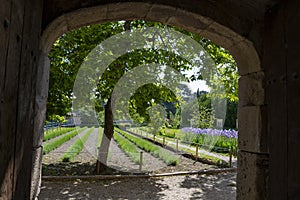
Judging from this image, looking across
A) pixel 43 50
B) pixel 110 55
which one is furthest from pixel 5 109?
pixel 110 55

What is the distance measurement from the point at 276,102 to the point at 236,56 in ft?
1.93

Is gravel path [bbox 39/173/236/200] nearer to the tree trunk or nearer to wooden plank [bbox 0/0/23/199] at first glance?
the tree trunk

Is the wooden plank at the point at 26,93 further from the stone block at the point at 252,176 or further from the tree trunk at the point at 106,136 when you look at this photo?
the tree trunk at the point at 106,136

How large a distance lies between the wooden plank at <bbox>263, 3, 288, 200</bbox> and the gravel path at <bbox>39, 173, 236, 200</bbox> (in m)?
3.56

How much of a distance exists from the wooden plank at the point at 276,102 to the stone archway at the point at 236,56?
0.08 meters

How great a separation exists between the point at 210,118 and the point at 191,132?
1.70 metres

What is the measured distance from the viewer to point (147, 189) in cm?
547

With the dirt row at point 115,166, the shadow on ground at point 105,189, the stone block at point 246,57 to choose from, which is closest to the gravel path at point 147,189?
the shadow on ground at point 105,189

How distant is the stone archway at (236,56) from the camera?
5.74ft

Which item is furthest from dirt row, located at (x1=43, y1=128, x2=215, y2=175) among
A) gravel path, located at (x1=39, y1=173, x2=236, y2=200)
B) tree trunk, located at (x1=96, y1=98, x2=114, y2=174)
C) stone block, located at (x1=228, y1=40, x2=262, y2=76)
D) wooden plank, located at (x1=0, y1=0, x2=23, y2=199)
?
wooden plank, located at (x1=0, y1=0, x2=23, y2=199)

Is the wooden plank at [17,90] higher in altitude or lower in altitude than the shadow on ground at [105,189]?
higher

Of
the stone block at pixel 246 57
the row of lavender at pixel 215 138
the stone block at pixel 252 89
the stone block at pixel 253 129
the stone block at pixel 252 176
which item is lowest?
the row of lavender at pixel 215 138

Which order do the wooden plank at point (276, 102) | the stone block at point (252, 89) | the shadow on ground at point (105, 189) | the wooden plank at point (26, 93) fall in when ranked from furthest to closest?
the shadow on ground at point (105, 189) < the stone block at point (252, 89) < the wooden plank at point (276, 102) < the wooden plank at point (26, 93)

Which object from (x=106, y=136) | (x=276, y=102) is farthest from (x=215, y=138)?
(x=276, y=102)
